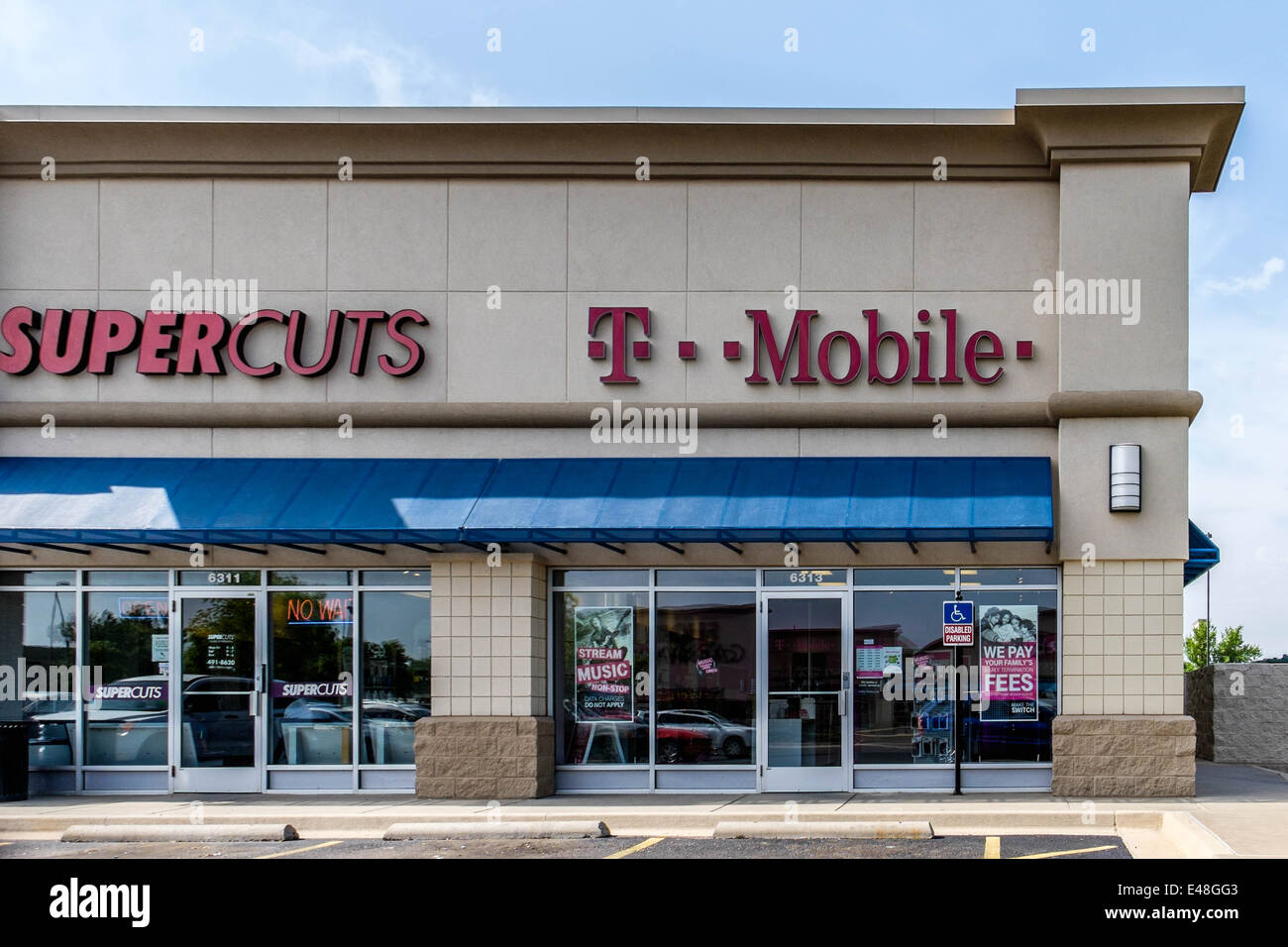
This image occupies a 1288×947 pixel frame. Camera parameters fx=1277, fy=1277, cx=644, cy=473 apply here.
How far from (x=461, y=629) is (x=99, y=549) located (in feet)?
16.4

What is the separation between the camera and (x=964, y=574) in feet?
53.8

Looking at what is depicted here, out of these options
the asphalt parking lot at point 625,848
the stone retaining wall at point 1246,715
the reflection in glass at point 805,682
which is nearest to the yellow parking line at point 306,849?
the asphalt parking lot at point 625,848

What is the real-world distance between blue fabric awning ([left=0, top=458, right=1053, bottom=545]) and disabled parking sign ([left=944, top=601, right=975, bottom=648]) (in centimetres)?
87

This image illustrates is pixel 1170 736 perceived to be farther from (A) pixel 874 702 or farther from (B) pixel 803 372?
(B) pixel 803 372

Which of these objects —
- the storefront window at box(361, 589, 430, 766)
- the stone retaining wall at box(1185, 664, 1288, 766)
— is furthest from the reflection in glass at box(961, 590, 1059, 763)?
the stone retaining wall at box(1185, 664, 1288, 766)

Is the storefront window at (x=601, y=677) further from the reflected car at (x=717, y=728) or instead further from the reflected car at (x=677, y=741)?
the reflected car at (x=717, y=728)

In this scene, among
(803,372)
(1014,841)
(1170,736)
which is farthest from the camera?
(803,372)

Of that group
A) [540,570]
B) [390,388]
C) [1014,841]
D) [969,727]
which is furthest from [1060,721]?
[390,388]

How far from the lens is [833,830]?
1290 centimetres

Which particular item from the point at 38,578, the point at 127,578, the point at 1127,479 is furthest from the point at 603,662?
the point at 38,578

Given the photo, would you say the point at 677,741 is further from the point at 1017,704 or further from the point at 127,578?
the point at 127,578

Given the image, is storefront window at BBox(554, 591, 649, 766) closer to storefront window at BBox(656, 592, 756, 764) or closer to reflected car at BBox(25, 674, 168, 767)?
storefront window at BBox(656, 592, 756, 764)

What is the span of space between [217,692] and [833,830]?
855cm

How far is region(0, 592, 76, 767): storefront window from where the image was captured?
16.9 metres
